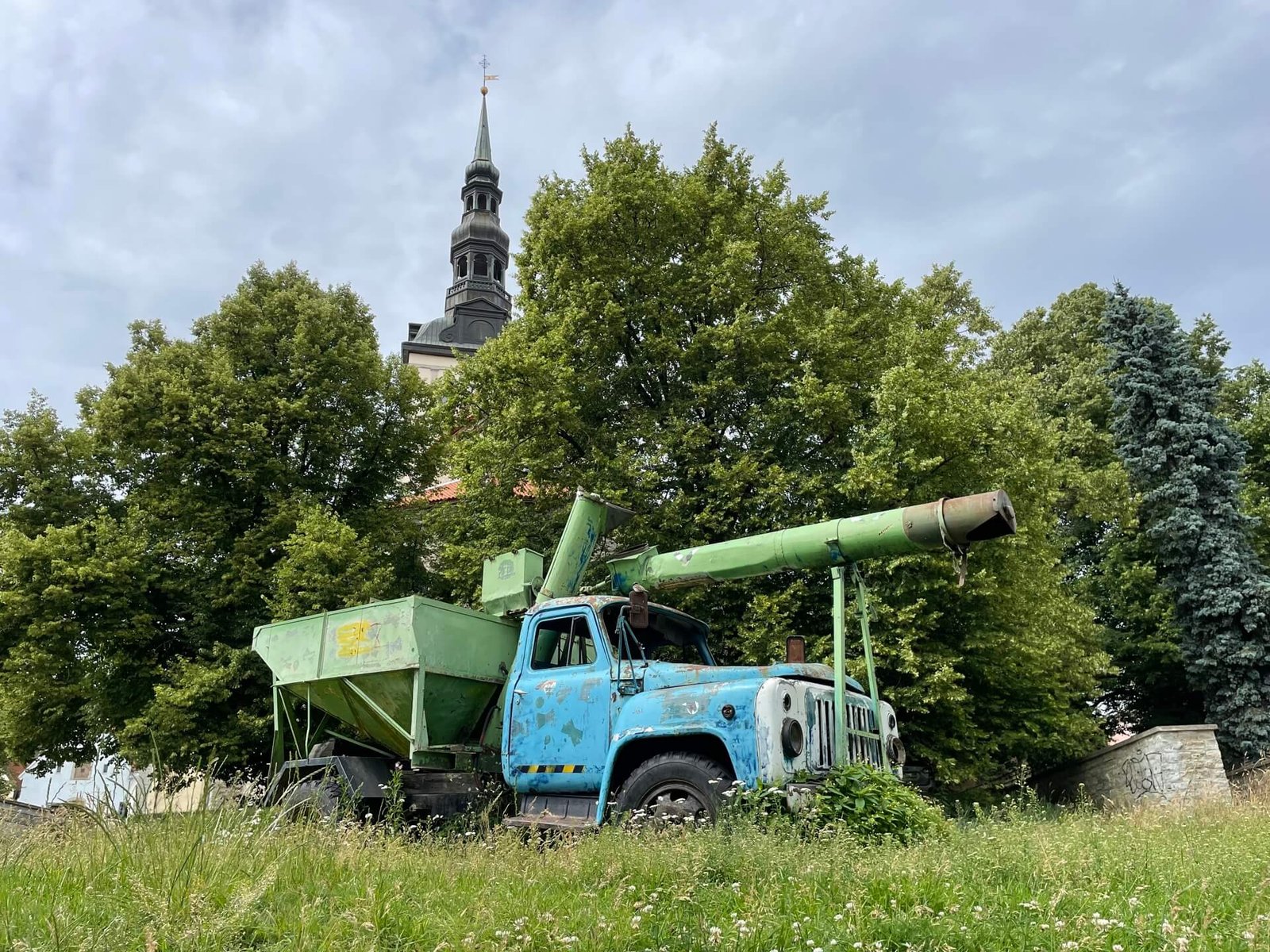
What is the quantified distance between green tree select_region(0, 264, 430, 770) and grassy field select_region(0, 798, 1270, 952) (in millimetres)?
10952

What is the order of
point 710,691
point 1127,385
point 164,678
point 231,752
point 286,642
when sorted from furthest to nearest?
point 1127,385 → point 164,678 → point 231,752 → point 286,642 → point 710,691

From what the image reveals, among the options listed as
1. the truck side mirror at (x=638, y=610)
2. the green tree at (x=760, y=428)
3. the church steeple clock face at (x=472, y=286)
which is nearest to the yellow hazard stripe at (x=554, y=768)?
the truck side mirror at (x=638, y=610)

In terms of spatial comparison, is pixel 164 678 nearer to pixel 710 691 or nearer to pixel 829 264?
pixel 710 691

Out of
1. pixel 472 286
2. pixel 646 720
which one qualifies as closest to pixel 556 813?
pixel 646 720

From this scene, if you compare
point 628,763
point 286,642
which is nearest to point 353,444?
point 286,642

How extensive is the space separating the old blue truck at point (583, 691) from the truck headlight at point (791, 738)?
0.02 meters

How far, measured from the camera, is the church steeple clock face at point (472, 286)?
182 feet

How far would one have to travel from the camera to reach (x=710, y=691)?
7367mm

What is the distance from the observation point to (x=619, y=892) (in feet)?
14.4

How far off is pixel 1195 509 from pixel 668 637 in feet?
53.2

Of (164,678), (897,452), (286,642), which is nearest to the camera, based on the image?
(286,642)

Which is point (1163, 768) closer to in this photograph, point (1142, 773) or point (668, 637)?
point (1142, 773)

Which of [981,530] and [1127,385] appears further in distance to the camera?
[1127,385]

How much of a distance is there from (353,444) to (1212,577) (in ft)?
62.3
